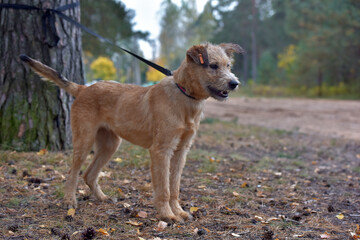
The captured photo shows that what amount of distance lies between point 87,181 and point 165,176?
4.48 ft

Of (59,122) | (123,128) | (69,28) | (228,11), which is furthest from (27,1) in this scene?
(228,11)

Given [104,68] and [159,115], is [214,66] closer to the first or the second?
[159,115]

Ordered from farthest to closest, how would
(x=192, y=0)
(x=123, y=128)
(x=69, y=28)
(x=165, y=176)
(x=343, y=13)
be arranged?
(x=192, y=0) < (x=343, y=13) < (x=69, y=28) < (x=123, y=128) < (x=165, y=176)

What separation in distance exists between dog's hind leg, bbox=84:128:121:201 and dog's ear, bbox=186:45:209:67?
1684mm

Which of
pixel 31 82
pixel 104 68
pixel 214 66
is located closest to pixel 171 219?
pixel 214 66

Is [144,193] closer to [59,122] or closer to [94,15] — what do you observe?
[59,122]

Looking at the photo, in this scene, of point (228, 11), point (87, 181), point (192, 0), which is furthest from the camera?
point (192, 0)

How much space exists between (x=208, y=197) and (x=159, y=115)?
1.52 m

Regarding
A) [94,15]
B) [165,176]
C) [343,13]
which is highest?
[343,13]

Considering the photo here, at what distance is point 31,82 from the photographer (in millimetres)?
6598

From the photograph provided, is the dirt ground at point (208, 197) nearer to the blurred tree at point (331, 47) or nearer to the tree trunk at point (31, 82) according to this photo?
the tree trunk at point (31, 82)

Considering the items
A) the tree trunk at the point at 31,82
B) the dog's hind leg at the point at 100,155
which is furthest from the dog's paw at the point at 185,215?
the tree trunk at the point at 31,82

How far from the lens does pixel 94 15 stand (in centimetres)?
1475

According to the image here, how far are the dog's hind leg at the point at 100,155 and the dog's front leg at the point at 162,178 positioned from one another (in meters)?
1.03
